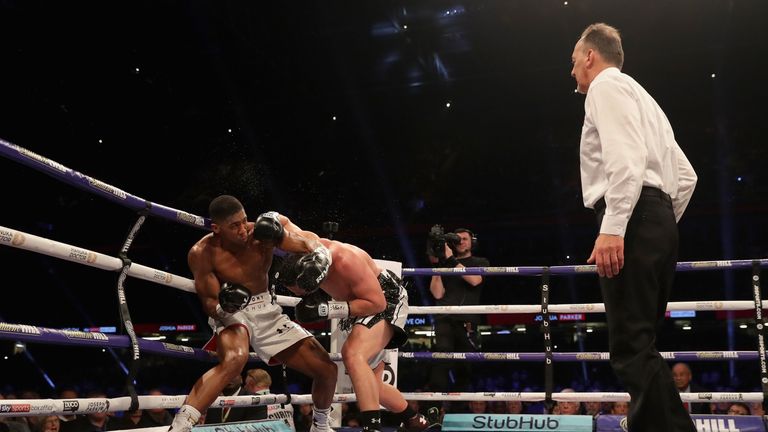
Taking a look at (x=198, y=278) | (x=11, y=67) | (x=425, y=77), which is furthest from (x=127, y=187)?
(x=198, y=278)

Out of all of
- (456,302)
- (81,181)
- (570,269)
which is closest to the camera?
(81,181)

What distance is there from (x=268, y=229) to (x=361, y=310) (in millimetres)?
604

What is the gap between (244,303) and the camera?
2.54 metres

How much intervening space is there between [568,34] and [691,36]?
1585 mm

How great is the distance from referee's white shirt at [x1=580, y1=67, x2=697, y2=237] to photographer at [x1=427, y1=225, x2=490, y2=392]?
2.03 meters

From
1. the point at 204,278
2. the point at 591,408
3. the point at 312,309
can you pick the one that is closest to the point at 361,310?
the point at 312,309

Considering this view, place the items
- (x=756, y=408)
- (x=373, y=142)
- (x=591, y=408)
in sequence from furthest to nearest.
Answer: (x=373, y=142) → (x=591, y=408) → (x=756, y=408)

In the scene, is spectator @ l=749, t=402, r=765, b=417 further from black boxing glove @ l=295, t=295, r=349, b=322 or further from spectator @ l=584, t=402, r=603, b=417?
black boxing glove @ l=295, t=295, r=349, b=322

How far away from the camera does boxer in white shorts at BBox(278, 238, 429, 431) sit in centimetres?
264

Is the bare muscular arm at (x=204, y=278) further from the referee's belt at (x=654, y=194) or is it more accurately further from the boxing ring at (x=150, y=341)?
the referee's belt at (x=654, y=194)

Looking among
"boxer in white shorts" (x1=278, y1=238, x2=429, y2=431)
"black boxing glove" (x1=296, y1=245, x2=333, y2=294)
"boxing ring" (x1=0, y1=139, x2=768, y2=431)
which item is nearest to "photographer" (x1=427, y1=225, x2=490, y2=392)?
"boxing ring" (x1=0, y1=139, x2=768, y2=431)

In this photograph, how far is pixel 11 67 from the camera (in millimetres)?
10133

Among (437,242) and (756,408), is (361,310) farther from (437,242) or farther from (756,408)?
(756,408)

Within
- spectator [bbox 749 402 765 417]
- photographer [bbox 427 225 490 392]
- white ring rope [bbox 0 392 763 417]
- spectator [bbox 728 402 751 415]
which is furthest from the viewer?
spectator [bbox 749 402 765 417]
